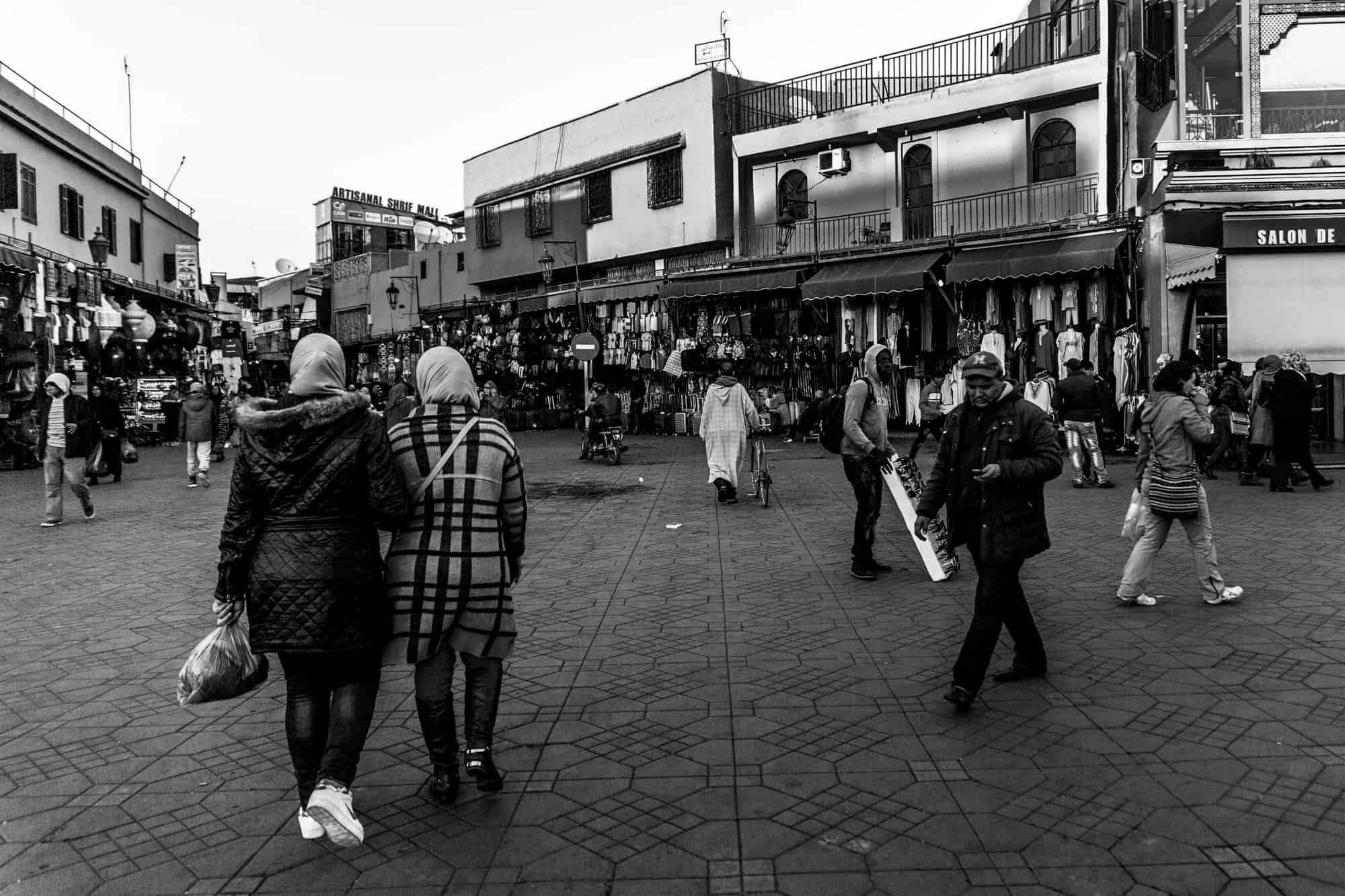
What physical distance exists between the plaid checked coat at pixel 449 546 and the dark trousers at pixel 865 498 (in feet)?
15.1

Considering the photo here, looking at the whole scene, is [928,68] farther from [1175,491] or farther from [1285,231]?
[1175,491]

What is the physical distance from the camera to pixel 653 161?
28.8 metres

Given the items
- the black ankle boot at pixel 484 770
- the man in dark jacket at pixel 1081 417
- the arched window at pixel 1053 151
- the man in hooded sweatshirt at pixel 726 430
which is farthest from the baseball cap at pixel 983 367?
the arched window at pixel 1053 151

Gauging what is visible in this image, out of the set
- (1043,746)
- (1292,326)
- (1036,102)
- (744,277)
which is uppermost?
(1036,102)

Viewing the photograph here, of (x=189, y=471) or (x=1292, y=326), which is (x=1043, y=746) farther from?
(x=189, y=471)

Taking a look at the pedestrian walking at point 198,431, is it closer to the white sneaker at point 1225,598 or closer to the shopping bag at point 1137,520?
the shopping bag at point 1137,520

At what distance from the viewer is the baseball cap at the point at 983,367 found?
513 cm

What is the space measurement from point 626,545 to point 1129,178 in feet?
43.4

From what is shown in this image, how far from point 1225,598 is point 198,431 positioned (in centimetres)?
1403

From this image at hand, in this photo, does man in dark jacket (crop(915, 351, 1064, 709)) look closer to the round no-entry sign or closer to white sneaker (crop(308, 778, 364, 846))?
white sneaker (crop(308, 778, 364, 846))

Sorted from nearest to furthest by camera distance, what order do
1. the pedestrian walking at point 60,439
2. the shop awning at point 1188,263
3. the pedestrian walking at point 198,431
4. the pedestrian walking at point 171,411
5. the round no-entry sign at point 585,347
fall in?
1. the pedestrian walking at point 60,439
2. the shop awning at point 1188,263
3. the pedestrian walking at point 198,431
4. the round no-entry sign at point 585,347
5. the pedestrian walking at point 171,411

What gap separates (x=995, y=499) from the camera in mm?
5051

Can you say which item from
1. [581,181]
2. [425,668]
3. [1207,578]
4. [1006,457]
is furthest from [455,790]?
[581,181]

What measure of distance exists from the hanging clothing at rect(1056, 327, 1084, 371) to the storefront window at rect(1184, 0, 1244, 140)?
11.6 feet
